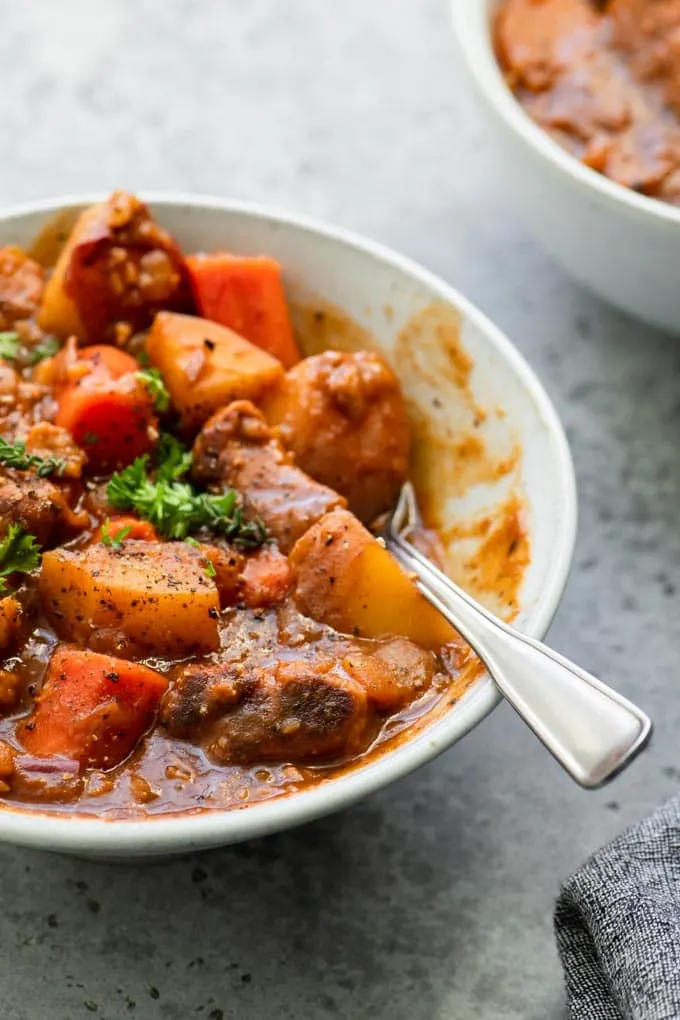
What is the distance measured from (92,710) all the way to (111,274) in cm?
106

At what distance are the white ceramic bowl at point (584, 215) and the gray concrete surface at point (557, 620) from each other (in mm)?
156

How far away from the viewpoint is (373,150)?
402cm

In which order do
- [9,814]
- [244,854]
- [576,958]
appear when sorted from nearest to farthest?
[9,814] → [576,958] → [244,854]

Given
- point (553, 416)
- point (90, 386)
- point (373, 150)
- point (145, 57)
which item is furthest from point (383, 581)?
point (145, 57)

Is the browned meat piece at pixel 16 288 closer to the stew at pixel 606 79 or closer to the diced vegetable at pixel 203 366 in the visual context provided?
the diced vegetable at pixel 203 366

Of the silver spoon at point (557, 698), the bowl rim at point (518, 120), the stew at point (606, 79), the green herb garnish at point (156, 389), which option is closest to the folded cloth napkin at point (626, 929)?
the silver spoon at point (557, 698)

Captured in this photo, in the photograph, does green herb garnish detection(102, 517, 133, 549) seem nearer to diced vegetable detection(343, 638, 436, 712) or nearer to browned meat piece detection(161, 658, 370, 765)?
browned meat piece detection(161, 658, 370, 765)

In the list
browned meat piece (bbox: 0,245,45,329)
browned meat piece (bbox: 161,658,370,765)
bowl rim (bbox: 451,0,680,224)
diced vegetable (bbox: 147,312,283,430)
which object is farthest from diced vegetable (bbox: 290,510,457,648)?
bowl rim (bbox: 451,0,680,224)

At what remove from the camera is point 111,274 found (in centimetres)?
284

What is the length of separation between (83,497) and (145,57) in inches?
82.4

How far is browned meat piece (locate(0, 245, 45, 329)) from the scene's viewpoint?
9.52ft

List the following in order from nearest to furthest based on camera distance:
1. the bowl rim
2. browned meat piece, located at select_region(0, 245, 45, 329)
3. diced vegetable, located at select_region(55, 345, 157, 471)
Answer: diced vegetable, located at select_region(55, 345, 157, 471)
browned meat piece, located at select_region(0, 245, 45, 329)
the bowl rim

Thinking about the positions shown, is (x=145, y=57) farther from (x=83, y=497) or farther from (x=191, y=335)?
(x=83, y=497)

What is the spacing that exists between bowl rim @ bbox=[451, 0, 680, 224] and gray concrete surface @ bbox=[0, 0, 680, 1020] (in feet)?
0.43
